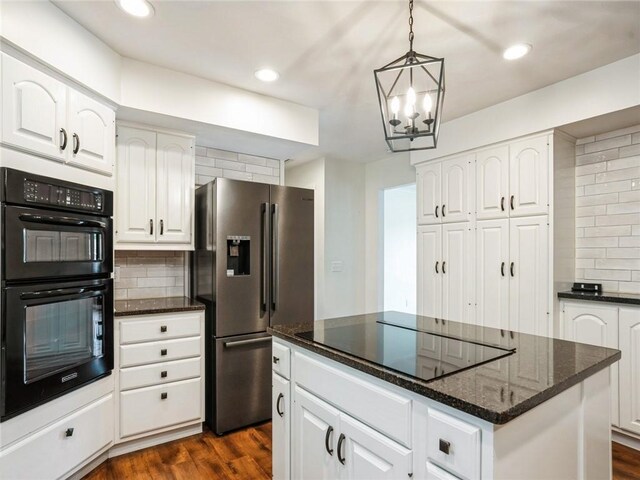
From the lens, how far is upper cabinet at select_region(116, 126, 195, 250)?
2.58m

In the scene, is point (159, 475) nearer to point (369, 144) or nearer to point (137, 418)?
point (137, 418)

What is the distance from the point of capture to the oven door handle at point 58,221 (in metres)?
1.72

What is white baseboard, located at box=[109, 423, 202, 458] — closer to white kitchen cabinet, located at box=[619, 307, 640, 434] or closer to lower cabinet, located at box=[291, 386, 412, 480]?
lower cabinet, located at box=[291, 386, 412, 480]

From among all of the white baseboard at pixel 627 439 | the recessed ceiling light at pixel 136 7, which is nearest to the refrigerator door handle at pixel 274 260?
the recessed ceiling light at pixel 136 7

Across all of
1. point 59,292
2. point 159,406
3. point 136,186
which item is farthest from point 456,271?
point 59,292

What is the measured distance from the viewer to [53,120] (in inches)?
73.5

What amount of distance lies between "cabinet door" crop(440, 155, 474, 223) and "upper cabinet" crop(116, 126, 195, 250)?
226 cm

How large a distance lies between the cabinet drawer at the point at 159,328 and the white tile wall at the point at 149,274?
57 cm

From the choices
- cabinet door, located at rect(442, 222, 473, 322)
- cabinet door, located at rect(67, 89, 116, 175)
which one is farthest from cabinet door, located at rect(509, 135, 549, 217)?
cabinet door, located at rect(67, 89, 116, 175)

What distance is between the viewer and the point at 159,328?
2502mm

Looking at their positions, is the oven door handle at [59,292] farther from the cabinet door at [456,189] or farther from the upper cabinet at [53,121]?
the cabinet door at [456,189]

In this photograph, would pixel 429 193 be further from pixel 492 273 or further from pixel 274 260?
pixel 274 260

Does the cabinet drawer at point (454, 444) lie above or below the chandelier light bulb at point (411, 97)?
below

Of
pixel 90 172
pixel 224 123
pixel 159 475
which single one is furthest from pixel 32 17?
pixel 159 475
